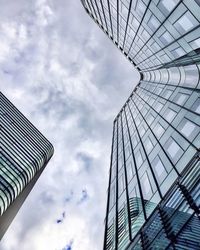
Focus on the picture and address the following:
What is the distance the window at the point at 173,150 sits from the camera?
1560cm

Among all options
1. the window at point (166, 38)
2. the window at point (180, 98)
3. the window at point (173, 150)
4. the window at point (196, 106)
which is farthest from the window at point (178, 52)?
the window at point (173, 150)

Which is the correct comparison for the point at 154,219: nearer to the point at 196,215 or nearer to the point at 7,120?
the point at 196,215

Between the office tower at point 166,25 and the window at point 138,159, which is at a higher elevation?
the office tower at point 166,25

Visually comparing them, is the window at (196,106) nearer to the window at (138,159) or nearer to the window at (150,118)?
the window at (138,159)

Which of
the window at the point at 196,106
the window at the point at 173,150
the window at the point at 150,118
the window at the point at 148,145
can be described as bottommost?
the window at the point at 148,145

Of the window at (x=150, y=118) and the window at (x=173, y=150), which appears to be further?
the window at (x=150, y=118)

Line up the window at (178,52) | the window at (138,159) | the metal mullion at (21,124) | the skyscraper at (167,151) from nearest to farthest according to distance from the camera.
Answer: the skyscraper at (167,151) → the window at (178,52) → the window at (138,159) → the metal mullion at (21,124)

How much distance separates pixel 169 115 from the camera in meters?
21.2

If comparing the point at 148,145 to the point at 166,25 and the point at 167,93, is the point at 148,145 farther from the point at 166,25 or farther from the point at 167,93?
the point at 166,25

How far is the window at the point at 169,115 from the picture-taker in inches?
800

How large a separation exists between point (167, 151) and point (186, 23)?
25.8 ft

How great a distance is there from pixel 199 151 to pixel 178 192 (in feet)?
7.25

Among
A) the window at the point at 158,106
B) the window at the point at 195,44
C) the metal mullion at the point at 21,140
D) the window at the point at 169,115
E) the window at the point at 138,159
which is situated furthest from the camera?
the metal mullion at the point at 21,140

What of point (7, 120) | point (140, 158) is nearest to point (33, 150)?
point (7, 120)
